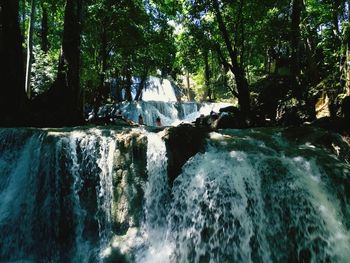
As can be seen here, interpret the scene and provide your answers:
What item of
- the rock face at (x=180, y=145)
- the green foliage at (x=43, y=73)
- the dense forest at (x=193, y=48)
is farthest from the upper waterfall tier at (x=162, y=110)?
the rock face at (x=180, y=145)

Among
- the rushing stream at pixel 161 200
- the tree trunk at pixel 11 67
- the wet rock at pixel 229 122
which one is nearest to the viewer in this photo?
the rushing stream at pixel 161 200

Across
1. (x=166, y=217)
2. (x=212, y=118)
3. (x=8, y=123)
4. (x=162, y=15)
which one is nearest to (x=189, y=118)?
(x=162, y=15)

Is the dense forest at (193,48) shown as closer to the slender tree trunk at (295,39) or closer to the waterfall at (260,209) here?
the slender tree trunk at (295,39)

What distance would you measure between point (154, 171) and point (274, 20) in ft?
38.1

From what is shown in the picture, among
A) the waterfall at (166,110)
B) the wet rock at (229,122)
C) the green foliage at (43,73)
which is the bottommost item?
the wet rock at (229,122)

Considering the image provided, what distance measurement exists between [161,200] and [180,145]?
147cm

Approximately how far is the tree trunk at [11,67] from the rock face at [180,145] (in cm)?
521

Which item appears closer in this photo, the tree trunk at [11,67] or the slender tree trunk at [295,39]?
the tree trunk at [11,67]

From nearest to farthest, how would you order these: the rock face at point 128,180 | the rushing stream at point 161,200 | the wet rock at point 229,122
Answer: the rushing stream at point 161,200, the rock face at point 128,180, the wet rock at point 229,122

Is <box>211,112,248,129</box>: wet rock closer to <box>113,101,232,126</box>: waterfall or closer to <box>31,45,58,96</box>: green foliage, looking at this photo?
<box>31,45,58,96</box>: green foliage

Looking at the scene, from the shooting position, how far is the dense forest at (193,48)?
12203mm

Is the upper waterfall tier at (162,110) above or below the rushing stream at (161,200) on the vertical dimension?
above

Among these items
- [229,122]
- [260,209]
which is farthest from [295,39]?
[260,209]

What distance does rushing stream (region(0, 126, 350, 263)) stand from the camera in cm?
794
